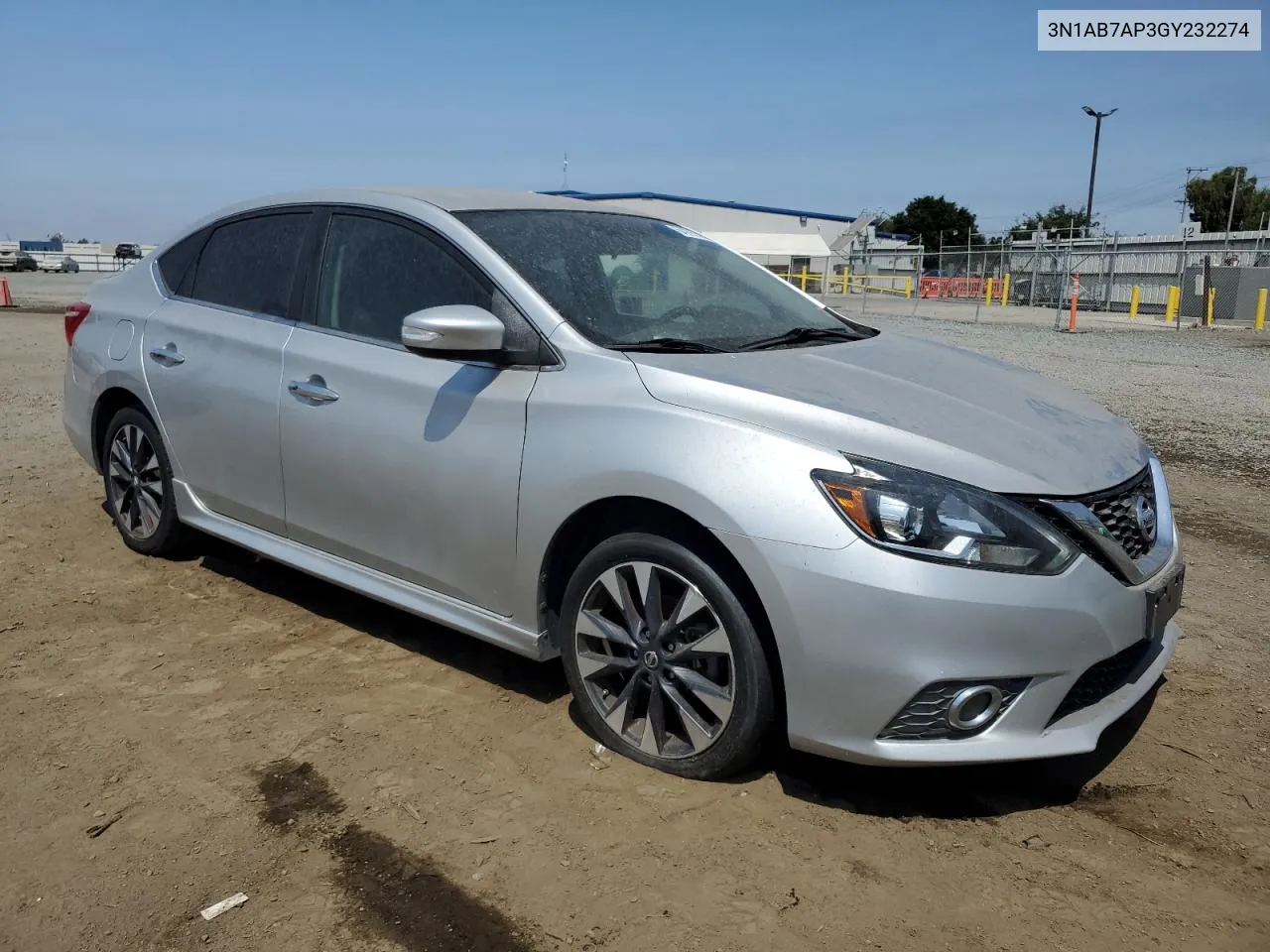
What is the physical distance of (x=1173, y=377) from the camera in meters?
12.9

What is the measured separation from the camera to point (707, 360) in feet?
10.3

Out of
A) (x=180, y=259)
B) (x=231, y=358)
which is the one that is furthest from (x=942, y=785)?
(x=180, y=259)

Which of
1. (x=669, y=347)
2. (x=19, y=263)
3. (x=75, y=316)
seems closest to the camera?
(x=669, y=347)

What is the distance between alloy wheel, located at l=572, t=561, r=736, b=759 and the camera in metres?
2.88

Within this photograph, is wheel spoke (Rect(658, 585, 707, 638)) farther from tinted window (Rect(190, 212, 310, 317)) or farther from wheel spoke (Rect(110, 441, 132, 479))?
wheel spoke (Rect(110, 441, 132, 479))

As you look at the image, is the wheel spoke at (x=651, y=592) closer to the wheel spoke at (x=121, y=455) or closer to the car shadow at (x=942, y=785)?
the car shadow at (x=942, y=785)

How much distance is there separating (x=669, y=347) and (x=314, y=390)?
1381 mm

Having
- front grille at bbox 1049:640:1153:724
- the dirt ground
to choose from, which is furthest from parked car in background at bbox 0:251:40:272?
front grille at bbox 1049:640:1153:724

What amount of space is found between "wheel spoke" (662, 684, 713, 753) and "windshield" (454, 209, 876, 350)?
108cm

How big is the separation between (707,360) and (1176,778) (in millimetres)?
1874

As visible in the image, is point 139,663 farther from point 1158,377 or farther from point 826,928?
point 1158,377

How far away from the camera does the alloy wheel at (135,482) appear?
4.73m

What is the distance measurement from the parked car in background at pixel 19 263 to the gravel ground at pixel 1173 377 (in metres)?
53.6

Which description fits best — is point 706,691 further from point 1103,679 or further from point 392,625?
point 392,625
